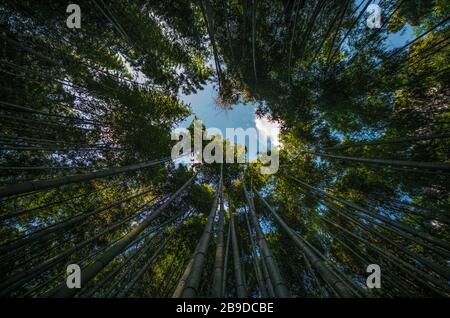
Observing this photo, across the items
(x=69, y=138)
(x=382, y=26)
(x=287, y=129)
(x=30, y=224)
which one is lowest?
(x=30, y=224)

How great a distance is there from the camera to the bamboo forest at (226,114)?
409cm

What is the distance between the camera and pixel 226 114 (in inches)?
308

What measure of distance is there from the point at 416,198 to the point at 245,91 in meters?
6.12

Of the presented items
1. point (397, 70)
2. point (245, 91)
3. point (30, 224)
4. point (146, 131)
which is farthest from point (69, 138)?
point (397, 70)

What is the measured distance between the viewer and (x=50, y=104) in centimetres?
488

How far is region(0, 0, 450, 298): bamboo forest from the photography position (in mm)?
4086

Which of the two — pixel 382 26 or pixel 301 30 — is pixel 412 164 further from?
pixel 301 30

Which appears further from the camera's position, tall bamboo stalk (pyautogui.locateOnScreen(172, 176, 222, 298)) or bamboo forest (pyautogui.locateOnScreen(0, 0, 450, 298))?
bamboo forest (pyautogui.locateOnScreen(0, 0, 450, 298))

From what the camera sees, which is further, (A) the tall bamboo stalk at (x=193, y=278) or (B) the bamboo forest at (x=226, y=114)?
(B) the bamboo forest at (x=226, y=114)

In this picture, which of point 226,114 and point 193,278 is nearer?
point 193,278

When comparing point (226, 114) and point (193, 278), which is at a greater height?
point (226, 114)
